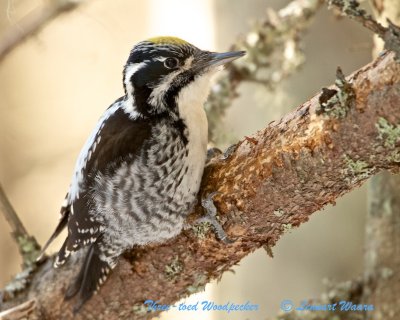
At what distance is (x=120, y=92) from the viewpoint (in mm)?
5031

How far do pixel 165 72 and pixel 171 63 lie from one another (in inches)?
1.5

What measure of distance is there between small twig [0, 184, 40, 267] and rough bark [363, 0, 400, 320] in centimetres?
135

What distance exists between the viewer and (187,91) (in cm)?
202

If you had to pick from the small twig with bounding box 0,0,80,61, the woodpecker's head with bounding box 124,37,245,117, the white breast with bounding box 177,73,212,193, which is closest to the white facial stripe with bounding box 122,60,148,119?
the woodpecker's head with bounding box 124,37,245,117

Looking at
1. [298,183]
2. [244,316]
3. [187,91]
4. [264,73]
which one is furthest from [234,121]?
[298,183]

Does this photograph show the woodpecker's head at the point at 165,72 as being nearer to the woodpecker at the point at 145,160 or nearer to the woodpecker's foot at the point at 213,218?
the woodpecker at the point at 145,160

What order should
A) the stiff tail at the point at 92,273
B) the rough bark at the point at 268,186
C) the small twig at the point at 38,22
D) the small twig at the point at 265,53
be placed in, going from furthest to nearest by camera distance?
A: 1. the small twig at the point at 265,53
2. the small twig at the point at 38,22
3. the stiff tail at the point at 92,273
4. the rough bark at the point at 268,186

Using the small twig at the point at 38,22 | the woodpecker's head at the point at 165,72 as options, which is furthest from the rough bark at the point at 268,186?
the small twig at the point at 38,22

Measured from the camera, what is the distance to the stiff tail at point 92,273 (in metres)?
2.06

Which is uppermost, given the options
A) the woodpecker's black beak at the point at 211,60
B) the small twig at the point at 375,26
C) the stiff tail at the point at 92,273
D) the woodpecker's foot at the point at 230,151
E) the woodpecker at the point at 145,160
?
the woodpecker's black beak at the point at 211,60

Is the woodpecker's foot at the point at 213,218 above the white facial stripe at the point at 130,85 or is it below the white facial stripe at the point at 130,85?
below

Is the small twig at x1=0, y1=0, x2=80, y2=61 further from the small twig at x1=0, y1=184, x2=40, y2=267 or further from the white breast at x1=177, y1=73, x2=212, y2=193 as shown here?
the white breast at x1=177, y1=73, x2=212, y2=193

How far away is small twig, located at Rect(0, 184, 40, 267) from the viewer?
2.35m

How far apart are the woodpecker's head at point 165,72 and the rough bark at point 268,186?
275 mm
